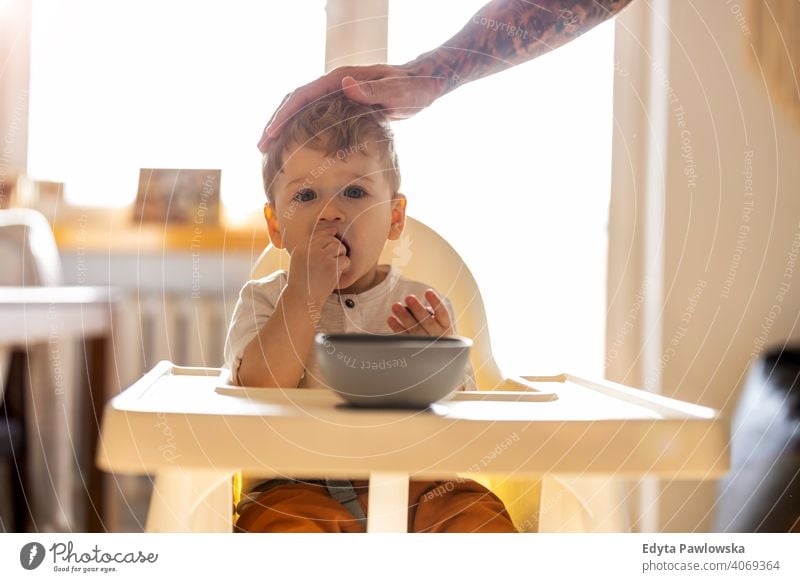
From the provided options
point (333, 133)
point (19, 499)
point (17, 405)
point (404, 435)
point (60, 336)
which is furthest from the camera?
point (17, 405)

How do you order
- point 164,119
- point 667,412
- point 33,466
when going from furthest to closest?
point 33,466
point 164,119
point 667,412

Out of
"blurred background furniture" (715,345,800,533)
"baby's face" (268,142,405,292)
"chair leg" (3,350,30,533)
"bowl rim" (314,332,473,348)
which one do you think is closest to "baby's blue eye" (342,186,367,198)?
"baby's face" (268,142,405,292)

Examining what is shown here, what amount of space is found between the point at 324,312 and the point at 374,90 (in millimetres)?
141

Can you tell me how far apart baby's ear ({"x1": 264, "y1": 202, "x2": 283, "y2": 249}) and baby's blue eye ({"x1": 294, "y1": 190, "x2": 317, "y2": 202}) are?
0.08ft

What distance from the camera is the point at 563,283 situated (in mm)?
552

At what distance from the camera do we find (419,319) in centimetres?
47

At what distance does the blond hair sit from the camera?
0.46 metres

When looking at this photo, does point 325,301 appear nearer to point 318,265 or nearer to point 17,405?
point 318,265

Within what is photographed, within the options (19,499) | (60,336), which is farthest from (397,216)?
(19,499)

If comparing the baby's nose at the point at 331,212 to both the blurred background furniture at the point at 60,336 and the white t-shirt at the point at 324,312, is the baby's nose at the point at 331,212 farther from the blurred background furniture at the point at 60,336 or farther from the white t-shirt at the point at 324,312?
the blurred background furniture at the point at 60,336

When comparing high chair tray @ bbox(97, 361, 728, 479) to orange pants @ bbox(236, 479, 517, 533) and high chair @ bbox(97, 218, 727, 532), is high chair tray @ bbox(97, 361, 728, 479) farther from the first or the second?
orange pants @ bbox(236, 479, 517, 533)
